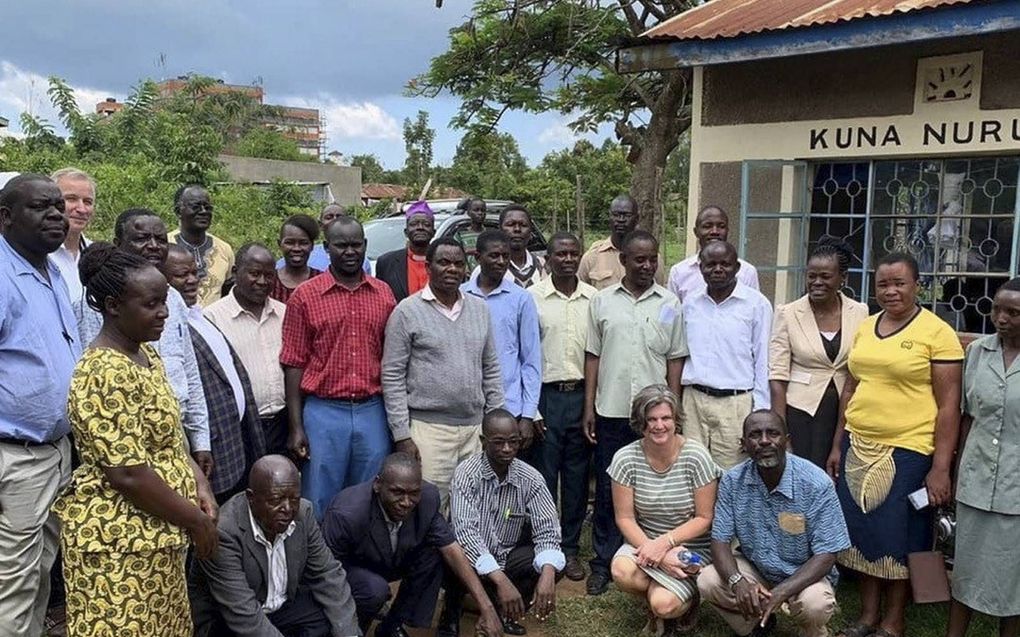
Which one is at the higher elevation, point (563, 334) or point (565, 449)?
point (563, 334)

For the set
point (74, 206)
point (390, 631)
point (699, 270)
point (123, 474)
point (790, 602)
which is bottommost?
point (390, 631)

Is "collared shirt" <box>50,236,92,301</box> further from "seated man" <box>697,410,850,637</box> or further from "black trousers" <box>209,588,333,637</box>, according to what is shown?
"seated man" <box>697,410,850,637</box>

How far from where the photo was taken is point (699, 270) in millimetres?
4754

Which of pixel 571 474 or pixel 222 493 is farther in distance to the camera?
pixel 571 474

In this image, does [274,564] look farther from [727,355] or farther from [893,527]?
[893,527]

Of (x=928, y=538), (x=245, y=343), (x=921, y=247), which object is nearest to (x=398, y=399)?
(x=245, y=343)

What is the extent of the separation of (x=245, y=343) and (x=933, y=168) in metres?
4.46

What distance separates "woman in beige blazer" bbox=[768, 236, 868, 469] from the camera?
163 inches

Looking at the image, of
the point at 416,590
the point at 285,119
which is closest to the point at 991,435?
the point at 416,590

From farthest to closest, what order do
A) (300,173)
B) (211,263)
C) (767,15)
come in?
1. (300,173)
2. (767,15)
3. (211,263)

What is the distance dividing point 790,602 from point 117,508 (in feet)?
9.10

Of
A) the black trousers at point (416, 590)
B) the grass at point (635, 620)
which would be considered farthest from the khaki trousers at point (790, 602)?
the black trousers at point (416, 590)

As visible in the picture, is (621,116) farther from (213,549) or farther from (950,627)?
(213,549)

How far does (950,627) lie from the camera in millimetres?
3742
